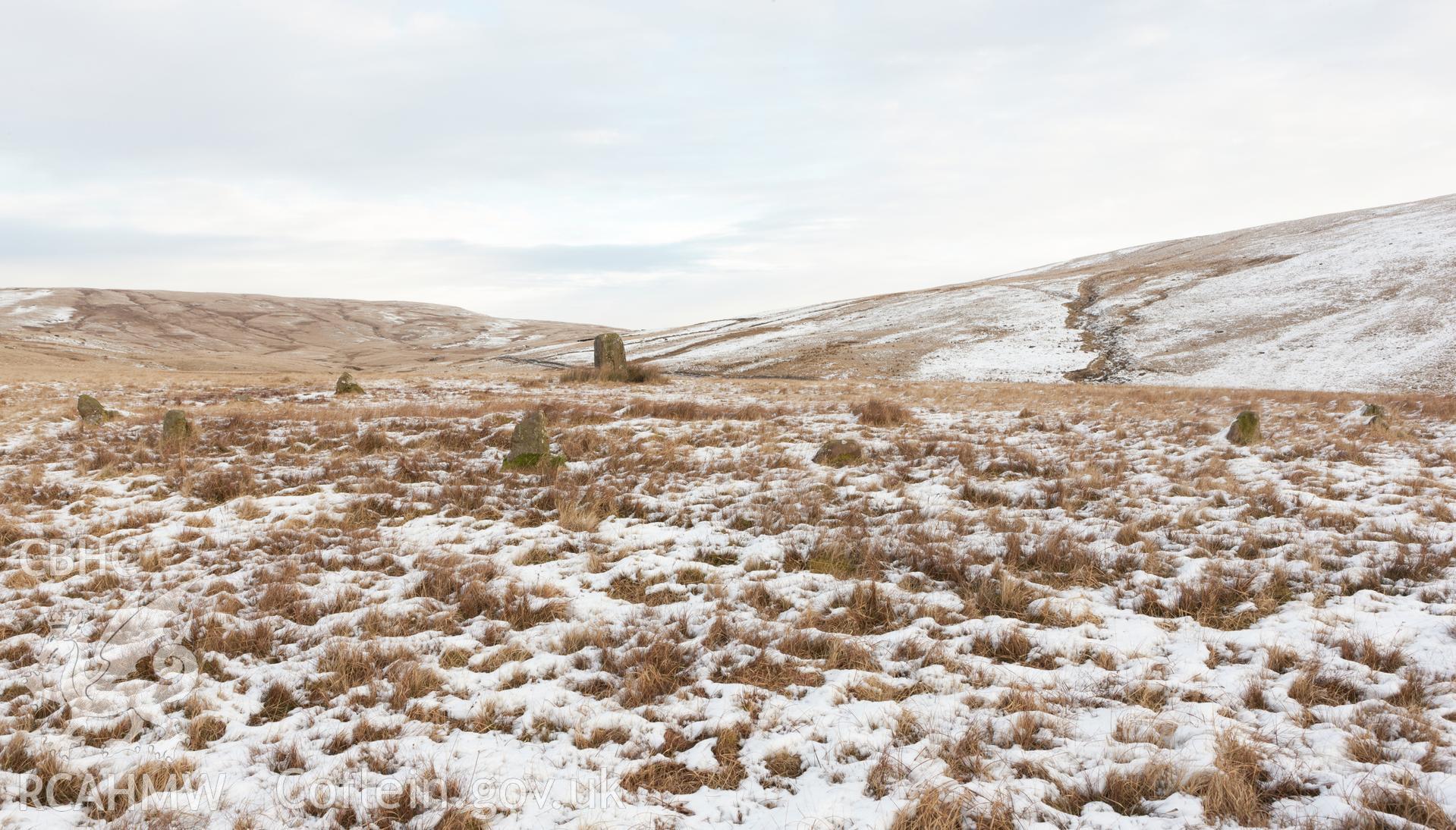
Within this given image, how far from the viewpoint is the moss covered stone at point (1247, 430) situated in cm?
1330

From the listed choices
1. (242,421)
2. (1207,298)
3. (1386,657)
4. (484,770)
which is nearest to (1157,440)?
(1386,657)

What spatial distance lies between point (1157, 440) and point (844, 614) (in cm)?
1125

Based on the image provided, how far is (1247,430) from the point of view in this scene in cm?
1338

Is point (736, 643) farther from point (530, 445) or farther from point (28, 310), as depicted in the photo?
point (28, 310)

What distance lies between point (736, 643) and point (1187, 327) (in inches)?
2303

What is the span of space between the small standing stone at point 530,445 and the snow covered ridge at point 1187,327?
35.0 meters

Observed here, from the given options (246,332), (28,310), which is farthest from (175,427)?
(28,310)

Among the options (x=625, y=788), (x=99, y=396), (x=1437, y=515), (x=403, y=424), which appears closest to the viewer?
(x=625, y=788)

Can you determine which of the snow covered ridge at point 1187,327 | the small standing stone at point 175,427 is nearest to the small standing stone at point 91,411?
the small standing stone at point 175,427

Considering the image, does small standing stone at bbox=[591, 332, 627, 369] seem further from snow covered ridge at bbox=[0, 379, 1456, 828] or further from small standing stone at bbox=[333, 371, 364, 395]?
snow covered ridge at bbox=[0, 379, 1456, 828]

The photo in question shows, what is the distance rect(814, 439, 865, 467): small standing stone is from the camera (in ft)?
41.2

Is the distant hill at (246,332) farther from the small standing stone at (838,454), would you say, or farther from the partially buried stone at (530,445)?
the small standing stone at (838,454)

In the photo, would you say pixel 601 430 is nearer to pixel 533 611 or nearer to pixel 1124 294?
pixel 533 611

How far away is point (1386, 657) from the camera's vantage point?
5121mm
